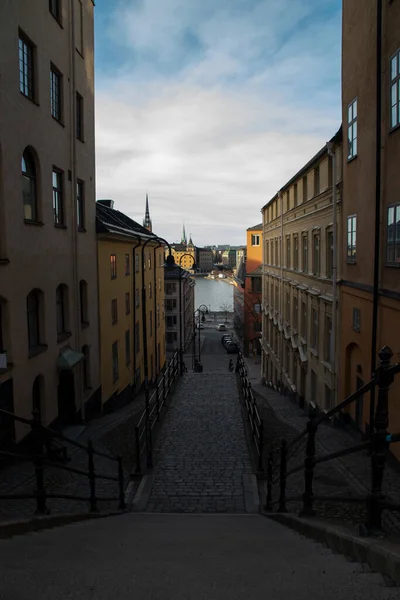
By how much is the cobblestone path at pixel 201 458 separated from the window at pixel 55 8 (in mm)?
11694

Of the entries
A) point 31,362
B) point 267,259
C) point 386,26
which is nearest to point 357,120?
point 386,26

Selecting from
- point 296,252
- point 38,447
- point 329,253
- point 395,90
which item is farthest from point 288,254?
point 38,447

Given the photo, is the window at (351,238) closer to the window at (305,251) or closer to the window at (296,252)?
the window at (305,251)

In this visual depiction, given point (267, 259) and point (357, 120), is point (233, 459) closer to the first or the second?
point (357, 120)

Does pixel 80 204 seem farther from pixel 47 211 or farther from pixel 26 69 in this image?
pixel 26 69

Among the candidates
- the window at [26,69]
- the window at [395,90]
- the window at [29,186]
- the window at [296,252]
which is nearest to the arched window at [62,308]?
the window at [29,186]

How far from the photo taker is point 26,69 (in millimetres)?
11438

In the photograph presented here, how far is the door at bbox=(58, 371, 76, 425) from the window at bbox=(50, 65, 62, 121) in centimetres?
747

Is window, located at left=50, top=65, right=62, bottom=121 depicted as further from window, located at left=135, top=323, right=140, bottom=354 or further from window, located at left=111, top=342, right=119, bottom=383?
window, located at left=135, top=323, right=140, bottom=354

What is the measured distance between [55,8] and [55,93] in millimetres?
2213

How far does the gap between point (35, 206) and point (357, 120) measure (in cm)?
835

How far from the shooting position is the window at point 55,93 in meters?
13.1

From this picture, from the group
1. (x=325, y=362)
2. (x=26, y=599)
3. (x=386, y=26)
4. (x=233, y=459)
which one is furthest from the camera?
(x=325, y=362)

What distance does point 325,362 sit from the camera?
51.0 ft
